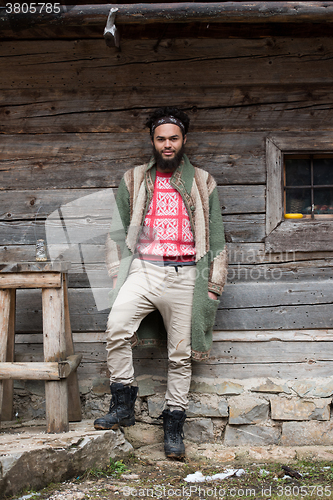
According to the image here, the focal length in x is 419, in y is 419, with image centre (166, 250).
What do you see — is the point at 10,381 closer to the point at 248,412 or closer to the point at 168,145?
the point at 248,412

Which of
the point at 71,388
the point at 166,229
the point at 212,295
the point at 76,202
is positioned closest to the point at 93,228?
the point at 76,202

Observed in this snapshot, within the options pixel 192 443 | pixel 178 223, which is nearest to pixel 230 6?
pixel 178 223

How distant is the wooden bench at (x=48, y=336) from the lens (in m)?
2.81

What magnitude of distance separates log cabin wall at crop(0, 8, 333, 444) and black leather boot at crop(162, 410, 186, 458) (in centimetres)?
33

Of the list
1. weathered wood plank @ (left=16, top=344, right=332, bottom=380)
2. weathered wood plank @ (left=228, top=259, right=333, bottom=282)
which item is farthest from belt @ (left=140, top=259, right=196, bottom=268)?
weathered wood plank @ (left=16, top=344, right=332, bottom=380)

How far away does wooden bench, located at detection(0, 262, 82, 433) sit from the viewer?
2814 mm

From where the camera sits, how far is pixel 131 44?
3.34 meters

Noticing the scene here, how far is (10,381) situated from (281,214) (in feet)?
8.13

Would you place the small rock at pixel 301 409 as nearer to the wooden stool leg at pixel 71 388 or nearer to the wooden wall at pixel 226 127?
the wooden wall at pixel 226 127

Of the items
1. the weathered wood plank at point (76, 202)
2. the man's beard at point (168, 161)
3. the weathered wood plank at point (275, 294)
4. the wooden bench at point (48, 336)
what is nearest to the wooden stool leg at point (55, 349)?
the wooden bench at point (48, 336)

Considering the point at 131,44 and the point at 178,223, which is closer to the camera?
the point at 178,223

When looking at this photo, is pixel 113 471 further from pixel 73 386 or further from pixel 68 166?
pixel 68 166

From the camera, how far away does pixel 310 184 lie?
3398 millimetres

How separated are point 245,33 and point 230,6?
21.2 inches
